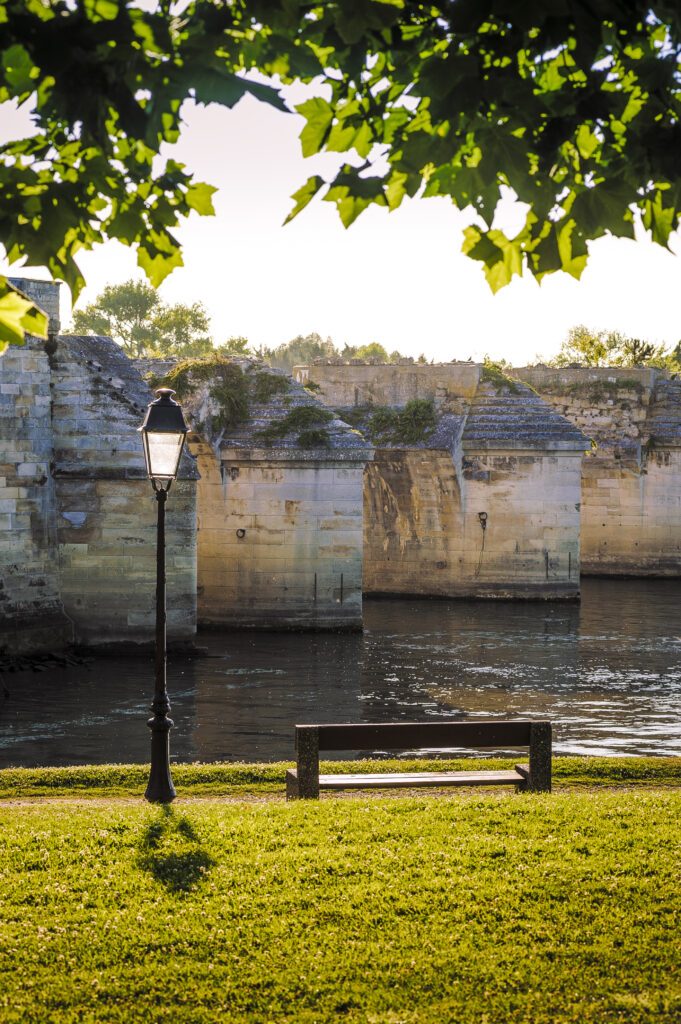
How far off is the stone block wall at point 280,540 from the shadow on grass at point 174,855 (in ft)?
56.8

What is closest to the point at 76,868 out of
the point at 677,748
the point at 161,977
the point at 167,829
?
the point at 167,829

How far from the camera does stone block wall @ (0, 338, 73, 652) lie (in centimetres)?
2062

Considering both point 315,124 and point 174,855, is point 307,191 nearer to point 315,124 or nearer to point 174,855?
point 315,124

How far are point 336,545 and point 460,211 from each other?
66.6 feet

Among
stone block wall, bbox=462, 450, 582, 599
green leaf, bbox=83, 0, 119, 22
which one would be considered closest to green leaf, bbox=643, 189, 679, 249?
green leaf, bbox=83, 0, 119, 22

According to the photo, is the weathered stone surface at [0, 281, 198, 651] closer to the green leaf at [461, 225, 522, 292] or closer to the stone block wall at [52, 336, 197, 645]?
the stone block wall at [52, 336, 197, 645]

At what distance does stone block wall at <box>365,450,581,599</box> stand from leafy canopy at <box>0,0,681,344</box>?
25.2 meters

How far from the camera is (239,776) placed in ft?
36.4

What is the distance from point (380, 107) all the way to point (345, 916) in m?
3.54

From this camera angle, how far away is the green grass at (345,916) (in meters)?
5.14

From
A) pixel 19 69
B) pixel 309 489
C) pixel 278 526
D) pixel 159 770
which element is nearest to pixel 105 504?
pixel 278 526

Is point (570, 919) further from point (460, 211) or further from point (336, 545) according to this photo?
point (336, 545)

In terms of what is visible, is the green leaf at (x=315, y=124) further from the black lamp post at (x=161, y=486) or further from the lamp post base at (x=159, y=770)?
the lamp post base at (x=159, y=770)

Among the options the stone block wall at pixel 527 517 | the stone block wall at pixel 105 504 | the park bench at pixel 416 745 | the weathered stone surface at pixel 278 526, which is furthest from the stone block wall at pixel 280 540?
the park bench at pixel 416 745
